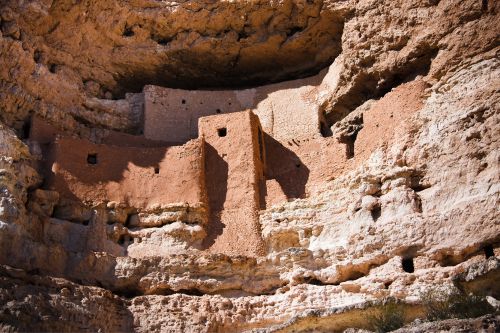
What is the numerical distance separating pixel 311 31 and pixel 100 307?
9476mm

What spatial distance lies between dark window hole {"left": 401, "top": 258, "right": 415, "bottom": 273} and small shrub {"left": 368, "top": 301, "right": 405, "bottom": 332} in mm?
2755

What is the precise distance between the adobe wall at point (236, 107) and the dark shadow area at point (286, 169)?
437 millimetres

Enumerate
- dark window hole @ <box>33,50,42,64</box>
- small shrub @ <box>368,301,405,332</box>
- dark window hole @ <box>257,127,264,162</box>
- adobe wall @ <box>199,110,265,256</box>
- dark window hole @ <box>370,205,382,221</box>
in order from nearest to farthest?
small shrub @ <box>368,301,405,332</box>
dark window hole @ <box>370,205,382,221</box>
adobe wall @ <box>199,110,265,256</box>
dark window hole @ <box>257,127,264,162</box>
dark window hole @ <box>33,50,42,64</box>

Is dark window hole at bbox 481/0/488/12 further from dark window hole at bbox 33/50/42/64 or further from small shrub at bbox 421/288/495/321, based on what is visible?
dark window hole at bbox 33/50/42/64

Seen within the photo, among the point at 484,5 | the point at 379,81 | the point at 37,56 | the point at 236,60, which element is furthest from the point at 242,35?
the point at 484,5

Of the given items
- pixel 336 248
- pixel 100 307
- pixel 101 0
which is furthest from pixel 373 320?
pixel 101 0

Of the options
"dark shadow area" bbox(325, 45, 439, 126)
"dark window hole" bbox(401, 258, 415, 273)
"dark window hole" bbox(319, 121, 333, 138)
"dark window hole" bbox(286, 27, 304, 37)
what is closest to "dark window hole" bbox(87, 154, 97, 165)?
"dark window hole" bbox(319, 121, 333, 138)

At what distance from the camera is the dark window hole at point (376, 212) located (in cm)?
1650

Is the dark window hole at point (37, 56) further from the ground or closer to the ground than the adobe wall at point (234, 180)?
further from the ground

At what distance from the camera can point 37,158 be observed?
60.0 ft

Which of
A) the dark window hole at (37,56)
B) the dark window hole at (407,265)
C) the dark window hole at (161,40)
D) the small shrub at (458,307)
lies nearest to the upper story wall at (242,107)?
the dark window hole at (161,40)

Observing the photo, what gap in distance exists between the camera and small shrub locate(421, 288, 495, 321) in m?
11.0

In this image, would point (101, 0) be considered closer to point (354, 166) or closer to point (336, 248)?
point (354, 166)

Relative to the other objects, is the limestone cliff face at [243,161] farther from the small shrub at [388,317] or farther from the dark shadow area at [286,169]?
the small shrub at [388,317]
